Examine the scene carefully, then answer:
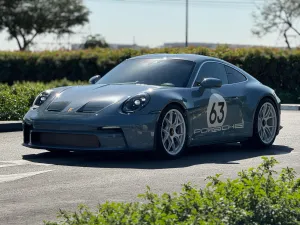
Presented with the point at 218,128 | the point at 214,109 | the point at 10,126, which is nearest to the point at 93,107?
the point at 214,109

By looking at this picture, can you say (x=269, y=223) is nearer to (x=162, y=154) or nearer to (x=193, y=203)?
(x=193, y=203)

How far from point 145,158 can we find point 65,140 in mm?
1115

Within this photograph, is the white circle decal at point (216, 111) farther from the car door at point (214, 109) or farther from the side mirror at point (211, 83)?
the side mirror at point (211, 83)

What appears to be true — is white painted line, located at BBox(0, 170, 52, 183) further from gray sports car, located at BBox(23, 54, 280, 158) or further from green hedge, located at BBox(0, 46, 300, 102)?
green hedge, located at BBox(0, 46, 300, 102)

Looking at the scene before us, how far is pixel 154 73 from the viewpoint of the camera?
1232cm

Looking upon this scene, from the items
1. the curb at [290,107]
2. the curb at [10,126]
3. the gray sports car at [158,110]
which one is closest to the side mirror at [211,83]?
the gray sports car at [158,110]

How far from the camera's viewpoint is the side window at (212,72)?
1249cm

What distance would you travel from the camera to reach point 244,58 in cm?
2914

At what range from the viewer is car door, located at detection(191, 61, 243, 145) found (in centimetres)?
1202

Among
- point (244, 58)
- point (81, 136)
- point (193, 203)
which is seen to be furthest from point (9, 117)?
point (244, 58)

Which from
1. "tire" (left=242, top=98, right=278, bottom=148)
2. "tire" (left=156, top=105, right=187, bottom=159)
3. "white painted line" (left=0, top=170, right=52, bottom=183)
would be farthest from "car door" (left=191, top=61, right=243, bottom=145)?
"white painted line" (left=0, top=170, right=52, bottom=183)

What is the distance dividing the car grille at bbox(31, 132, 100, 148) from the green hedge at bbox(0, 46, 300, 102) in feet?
58.3

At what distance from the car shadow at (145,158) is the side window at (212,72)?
3.25ft

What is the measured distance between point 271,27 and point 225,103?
197ft
